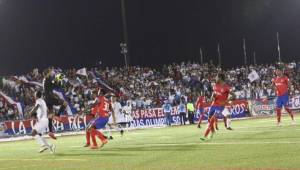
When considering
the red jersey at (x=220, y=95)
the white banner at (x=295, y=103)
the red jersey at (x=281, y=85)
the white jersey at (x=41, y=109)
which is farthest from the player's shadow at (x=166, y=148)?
the white banner at (x=295, y=103)

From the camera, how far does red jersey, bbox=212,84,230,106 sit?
70.4ft

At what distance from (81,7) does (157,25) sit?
837cm

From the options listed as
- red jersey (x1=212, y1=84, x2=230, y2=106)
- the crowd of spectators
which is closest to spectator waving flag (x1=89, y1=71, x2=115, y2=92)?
the crowd of spectators

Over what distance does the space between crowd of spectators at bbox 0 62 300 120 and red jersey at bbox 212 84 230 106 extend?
70.7ft

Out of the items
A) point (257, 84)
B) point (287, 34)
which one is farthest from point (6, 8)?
point (287, 34)

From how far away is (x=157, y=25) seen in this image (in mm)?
59125

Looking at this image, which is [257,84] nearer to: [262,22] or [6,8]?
[262,22]

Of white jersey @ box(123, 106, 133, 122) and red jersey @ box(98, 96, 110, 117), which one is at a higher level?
red jersey @ box(98, 96, 110, 117)

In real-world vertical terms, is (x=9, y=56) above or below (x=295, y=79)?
above

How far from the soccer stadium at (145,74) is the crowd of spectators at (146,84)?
0.35 feet

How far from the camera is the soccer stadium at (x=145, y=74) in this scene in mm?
24234

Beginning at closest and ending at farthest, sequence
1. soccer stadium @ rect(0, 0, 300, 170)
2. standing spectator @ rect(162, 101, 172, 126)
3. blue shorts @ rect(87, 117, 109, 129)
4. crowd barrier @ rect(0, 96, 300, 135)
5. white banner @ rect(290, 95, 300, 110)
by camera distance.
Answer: blue shorts @ rect(87, 117, 109, 129) → soccer stadium @ rect(0, 0, 300, 170) → crowd barrier @ rect(0, 96, 300, 135) → standing spectator @ rect(162, 101, 172, 126) → white banner @ rect(290, 95, 300, 110)

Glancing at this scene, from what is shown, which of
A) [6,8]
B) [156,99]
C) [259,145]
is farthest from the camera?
[6,8]

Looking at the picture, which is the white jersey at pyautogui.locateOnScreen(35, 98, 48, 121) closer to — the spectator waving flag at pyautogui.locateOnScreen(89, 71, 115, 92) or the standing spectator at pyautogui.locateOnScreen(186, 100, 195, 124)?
the standing spectator at pyautogui.locateOnScreen(186, 100, 195, 124)
